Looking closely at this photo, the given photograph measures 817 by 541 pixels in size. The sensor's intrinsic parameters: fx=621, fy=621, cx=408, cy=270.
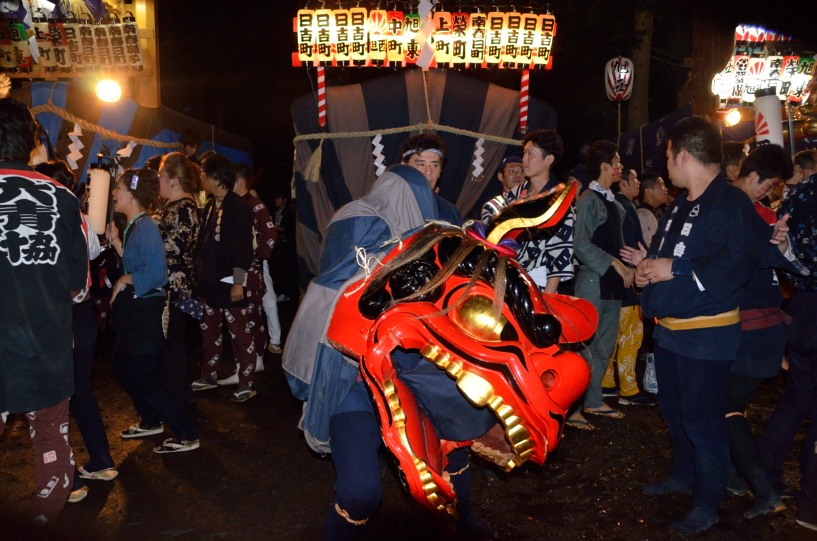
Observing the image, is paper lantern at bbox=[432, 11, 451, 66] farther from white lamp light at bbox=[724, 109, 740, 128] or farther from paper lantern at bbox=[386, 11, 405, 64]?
white lamp light at bbox=[724, 109, 740, 128]

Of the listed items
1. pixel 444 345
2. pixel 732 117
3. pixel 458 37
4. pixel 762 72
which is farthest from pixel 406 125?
pixel 762 72

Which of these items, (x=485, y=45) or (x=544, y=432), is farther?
(x=485, y=45)

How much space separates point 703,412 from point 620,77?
9891 mm

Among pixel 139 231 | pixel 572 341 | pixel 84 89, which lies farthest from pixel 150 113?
pixel 572 341

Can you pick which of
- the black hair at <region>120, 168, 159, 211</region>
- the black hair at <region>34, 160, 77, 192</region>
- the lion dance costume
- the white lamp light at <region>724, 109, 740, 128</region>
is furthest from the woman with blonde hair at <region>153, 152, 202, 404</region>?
the white lamp light at <region>724, 109, 740, 128</region>

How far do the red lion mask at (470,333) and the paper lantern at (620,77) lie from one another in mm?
10697

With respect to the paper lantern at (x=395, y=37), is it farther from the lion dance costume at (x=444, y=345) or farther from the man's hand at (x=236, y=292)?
the lion dance costume at (x=444, y=345)

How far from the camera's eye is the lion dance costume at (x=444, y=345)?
1879mm

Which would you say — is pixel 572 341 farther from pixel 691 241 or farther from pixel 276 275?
pixel 276 275

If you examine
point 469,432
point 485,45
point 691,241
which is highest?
point 485,45

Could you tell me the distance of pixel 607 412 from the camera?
5.07m

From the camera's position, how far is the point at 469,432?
2246mm

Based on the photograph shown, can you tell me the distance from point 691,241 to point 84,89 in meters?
7.88

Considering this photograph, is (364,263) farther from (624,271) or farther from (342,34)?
(342,34)
